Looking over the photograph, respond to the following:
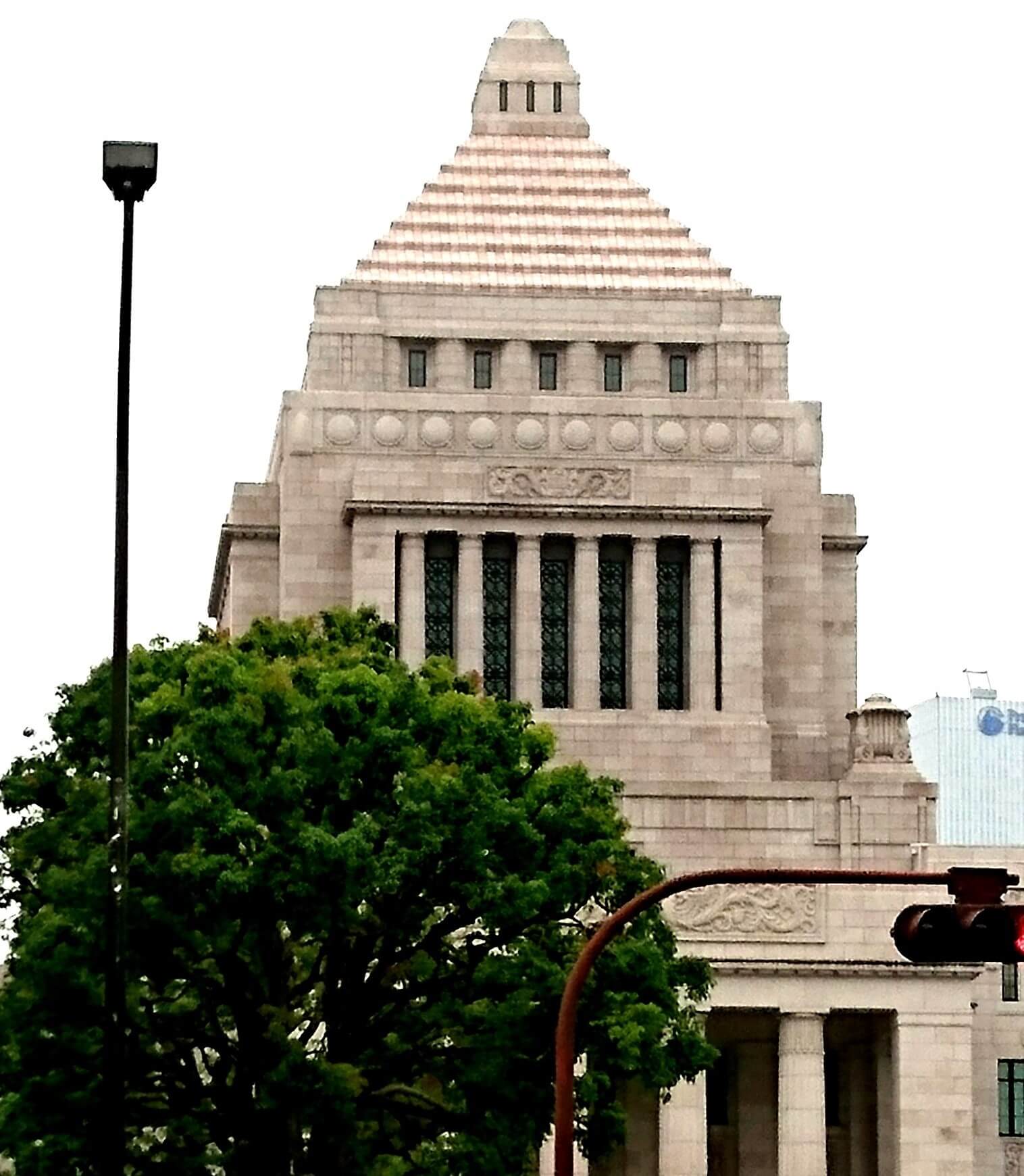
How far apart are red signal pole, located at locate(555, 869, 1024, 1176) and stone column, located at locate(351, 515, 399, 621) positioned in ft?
215

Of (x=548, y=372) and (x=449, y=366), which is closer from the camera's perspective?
(x=449, y=366)

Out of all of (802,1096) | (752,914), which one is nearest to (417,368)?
(752,914)

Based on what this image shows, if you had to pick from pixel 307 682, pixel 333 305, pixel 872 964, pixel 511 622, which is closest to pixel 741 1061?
pixel 872 964

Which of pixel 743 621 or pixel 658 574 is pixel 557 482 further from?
pixel 743 621

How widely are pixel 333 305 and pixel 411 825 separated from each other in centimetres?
4688

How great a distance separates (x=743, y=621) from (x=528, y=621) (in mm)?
6155

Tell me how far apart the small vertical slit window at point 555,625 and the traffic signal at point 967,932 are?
7052 cm

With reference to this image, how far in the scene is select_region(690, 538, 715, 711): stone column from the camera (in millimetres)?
107125

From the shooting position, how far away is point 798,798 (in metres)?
97.4

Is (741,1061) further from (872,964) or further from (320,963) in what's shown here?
(320,963)

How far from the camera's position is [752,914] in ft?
314

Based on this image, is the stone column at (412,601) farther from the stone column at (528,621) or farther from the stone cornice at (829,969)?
the stone cornice at (829,969)

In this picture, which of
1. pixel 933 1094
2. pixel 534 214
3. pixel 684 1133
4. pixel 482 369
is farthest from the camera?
pixel 534 214

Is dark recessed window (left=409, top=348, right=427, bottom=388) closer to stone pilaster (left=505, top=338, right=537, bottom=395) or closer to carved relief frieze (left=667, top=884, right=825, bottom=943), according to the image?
stone pilaster (left=505, top=338, right=537, bottom=395)
